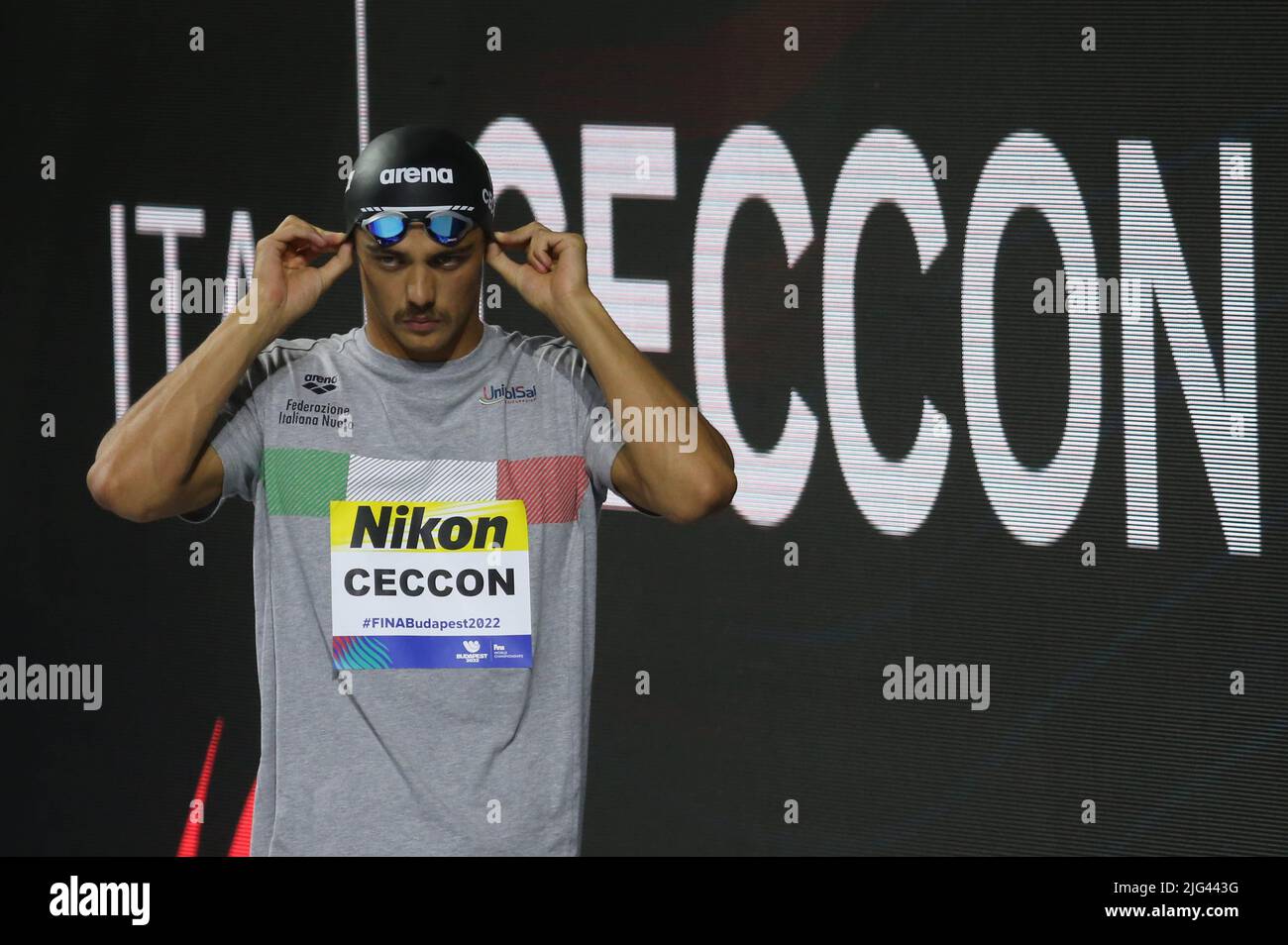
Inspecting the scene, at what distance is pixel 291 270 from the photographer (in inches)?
95.7

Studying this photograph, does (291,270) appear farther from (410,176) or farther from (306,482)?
(306,482)

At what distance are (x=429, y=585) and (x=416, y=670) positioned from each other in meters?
0.17

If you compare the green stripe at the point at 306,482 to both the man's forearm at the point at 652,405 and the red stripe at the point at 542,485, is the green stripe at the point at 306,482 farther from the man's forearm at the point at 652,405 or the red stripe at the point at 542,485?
the man's forearm at the point at 652,405

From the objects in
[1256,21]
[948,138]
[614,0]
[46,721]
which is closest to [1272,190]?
[1256,21]

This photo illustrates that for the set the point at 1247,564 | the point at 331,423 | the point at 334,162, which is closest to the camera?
the point at 331,423

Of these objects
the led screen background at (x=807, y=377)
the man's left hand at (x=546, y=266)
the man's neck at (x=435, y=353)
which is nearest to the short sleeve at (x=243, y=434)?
the man's neck at (x=435, y=353)

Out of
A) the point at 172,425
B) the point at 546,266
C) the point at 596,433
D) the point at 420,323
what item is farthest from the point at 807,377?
the point at 172,425

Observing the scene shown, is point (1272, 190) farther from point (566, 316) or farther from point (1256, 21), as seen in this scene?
point (566, 316)

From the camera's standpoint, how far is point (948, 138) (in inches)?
147

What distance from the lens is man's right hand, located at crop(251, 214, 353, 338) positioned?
92.6 inches

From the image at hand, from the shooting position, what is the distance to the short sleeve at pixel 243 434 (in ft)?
7.45

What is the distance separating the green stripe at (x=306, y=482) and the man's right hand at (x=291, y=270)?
217 mm

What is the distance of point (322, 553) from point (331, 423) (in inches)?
7.5

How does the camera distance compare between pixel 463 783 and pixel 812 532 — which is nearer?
pixel 463 783
